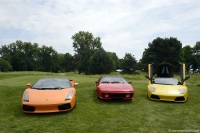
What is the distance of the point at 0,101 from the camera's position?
29.1 ft

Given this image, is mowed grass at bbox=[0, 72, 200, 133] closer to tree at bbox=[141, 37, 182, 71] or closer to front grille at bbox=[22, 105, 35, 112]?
front grille at bbox=[22, 105, 35, 112]

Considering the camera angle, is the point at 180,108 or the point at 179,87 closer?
the point at 180,108

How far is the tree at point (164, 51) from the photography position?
4694 centimetres

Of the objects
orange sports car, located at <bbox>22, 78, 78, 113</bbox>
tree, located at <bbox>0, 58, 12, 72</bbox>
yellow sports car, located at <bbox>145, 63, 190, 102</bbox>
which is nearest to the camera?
orange sports car, located at <bbox>22, 78, 78, 113</bbox>

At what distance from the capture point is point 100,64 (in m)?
56.4

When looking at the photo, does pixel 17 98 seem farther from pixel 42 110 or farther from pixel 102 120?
pixel 102 120

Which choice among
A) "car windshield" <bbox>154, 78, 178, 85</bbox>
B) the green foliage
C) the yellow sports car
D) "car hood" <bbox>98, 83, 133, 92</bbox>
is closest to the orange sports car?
"car hood" <bbox>98, 83, 133, 92</bbox>

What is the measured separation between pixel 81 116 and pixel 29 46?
82209 millimetres

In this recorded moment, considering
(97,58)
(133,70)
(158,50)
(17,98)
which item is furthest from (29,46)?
(17,98)

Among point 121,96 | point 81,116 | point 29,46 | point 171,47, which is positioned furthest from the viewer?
point 29,46

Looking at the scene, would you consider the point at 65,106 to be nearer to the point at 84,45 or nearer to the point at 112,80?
the point at 112,80

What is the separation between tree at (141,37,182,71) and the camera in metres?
46.9

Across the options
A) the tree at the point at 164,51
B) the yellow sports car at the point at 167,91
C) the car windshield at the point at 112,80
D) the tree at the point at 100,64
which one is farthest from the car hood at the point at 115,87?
the tree at the point at 100,64

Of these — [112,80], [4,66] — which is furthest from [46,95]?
[4,66]
